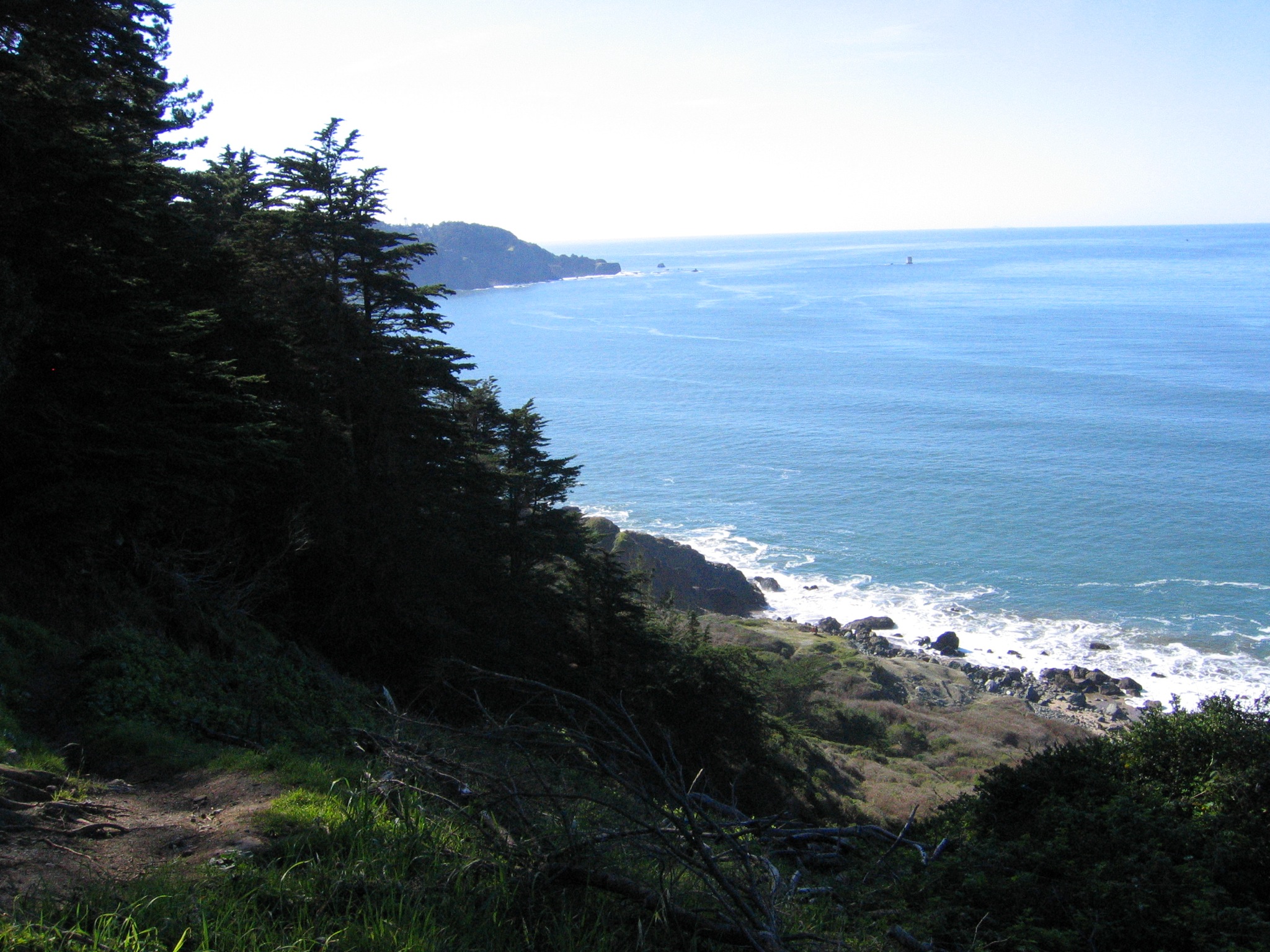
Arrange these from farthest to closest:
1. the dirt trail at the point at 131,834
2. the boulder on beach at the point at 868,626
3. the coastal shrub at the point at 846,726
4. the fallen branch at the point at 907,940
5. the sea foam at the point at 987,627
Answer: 1. the boulder on beach at the point at 868,626
2. the sea foam at the point at 987,627
3. the coastal shrub at the point at 846,726
4. the fallen branch at the point at 907,940
5. the dirt trail at the point at 131,834

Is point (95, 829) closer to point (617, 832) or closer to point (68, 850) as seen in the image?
point (68, 850)

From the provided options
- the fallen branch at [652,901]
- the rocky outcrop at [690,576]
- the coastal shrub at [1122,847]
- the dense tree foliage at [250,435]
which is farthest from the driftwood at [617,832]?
the rocky outcrop at [690,576]

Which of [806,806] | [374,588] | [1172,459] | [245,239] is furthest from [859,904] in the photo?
[1172,459]

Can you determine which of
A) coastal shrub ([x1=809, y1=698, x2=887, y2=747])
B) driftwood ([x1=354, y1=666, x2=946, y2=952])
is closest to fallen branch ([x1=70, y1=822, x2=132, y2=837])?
driftwood ([x1=354, y1=666, x2=946, y2=952])

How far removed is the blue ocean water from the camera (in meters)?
35.5

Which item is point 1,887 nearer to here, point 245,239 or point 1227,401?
point 245,239

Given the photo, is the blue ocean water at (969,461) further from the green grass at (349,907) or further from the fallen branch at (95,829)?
the fallen branch at (95,829)

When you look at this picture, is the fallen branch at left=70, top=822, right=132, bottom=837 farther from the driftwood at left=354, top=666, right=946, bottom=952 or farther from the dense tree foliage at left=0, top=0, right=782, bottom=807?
the dense tree foliage at left=0, top=0, right=782, bottom=807

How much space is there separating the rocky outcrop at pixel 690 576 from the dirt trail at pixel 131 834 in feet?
102

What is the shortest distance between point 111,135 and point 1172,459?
53.6 metres

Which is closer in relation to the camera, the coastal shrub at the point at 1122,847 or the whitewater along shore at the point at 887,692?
the coastal shrub at the point at 1122,847

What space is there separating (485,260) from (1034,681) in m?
158

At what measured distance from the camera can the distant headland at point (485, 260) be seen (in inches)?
6265

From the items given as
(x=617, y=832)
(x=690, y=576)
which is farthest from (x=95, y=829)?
(x=690, y=576)
